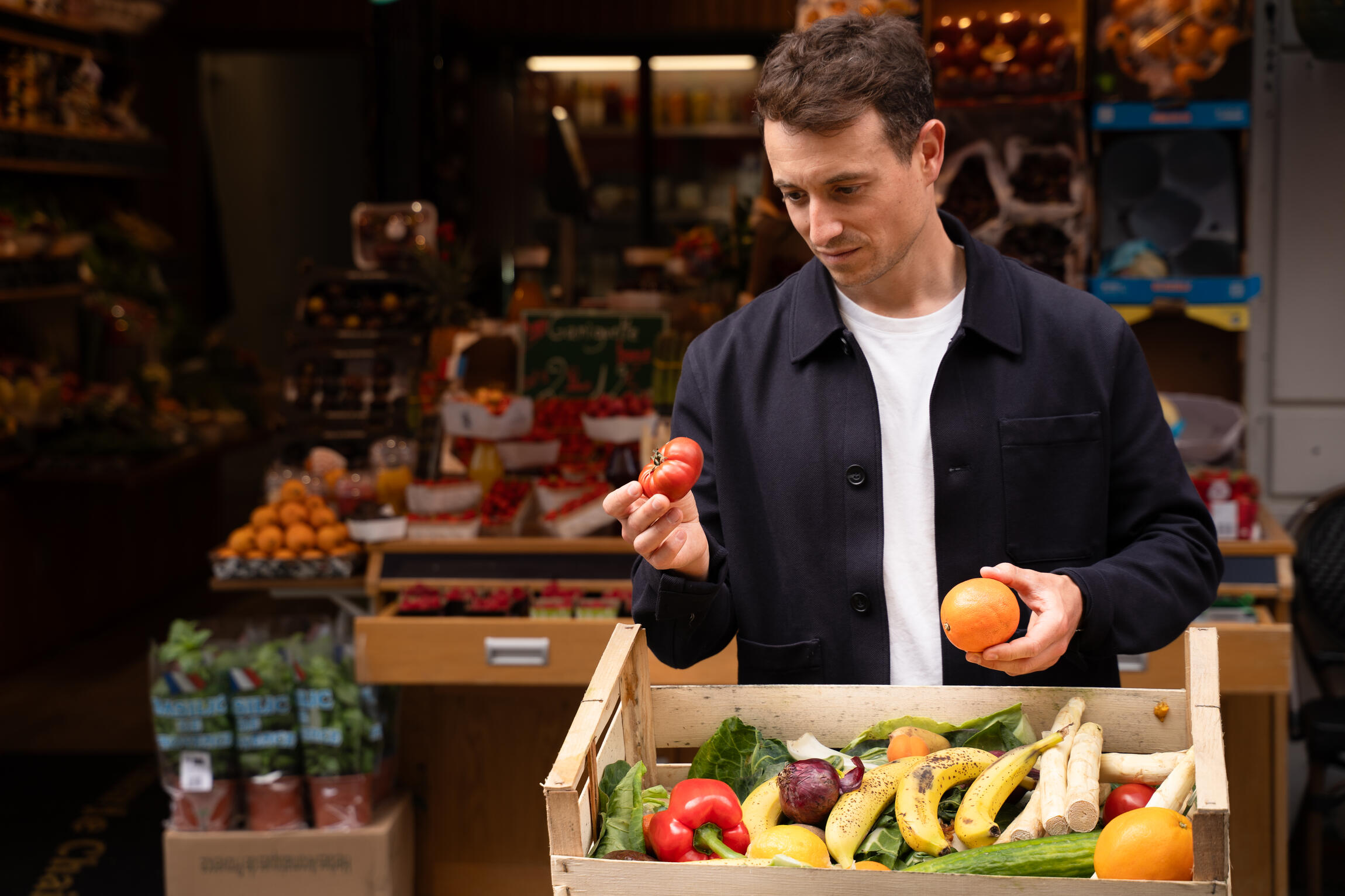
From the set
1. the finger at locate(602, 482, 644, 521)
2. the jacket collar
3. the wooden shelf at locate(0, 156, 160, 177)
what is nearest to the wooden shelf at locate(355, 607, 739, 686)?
the jacket collar

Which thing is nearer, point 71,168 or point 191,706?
point 191,706

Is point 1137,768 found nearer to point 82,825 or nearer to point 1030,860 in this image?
point 1030,860

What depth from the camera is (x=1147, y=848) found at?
3.41 ft

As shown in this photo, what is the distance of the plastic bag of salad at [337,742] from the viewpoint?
3193mm

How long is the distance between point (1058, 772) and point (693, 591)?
1.44ft

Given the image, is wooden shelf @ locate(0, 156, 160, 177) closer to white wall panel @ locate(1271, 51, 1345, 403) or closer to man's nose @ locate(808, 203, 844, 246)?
white wall panel @ locate(1271, 51, 1345, 403)

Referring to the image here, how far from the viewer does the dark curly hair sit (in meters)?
1.33

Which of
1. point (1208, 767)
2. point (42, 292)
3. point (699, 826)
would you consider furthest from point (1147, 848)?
point (42, 292)

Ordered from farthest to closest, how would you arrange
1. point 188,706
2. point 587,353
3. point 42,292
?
point 42,292
point 587,353
point 188,706

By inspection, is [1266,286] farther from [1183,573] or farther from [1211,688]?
[1211,688]

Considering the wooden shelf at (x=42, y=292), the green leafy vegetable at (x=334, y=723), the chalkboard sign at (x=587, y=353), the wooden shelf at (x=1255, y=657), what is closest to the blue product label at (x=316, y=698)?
the green leafy vegetable at (x=334, y=723)

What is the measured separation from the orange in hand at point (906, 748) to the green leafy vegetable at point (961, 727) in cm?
4

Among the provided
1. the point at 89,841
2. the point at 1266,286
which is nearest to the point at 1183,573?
the point at 1266,286

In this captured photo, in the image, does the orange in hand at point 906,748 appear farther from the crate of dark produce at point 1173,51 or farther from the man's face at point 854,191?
the crate of dark produce at point 1173,51
